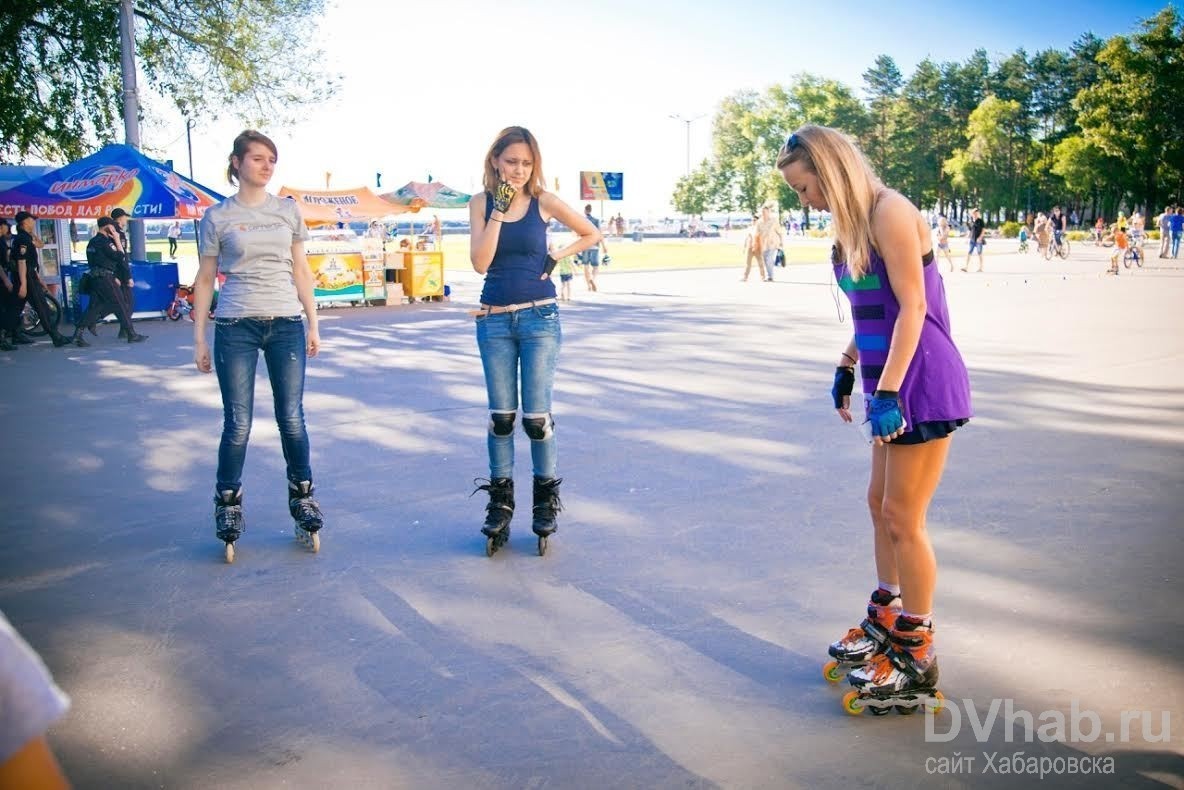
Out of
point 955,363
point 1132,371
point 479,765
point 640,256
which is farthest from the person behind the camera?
point 640,256

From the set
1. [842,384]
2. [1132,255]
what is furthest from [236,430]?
[1132,255]

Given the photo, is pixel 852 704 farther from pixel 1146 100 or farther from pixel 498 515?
pixel 1146 100

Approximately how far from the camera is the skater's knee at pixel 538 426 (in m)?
4.79

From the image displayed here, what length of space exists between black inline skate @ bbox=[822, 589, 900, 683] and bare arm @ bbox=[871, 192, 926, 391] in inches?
33.5

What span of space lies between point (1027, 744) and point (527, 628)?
1823 mm

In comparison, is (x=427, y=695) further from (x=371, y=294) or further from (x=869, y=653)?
(x=371, y=294)

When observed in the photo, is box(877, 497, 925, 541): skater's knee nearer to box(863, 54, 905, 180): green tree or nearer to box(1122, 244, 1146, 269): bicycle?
box(1122, 244, 1146, 269): bicycle

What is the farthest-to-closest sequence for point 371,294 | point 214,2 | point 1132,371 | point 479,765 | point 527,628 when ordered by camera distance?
point 214,2, point 371,294, point 1132,371, point 527,628, point 479,765

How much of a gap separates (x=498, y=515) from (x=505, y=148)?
176 centimetres

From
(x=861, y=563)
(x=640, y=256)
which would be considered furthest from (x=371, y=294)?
(x=640, y=256)

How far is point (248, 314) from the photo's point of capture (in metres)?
4.73

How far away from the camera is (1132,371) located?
9633 millimetres

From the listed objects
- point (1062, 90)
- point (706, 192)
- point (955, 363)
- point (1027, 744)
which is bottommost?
point (1027, 744)

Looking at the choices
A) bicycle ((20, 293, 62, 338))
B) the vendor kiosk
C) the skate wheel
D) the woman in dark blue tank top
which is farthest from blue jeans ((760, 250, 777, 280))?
the skate wheel
